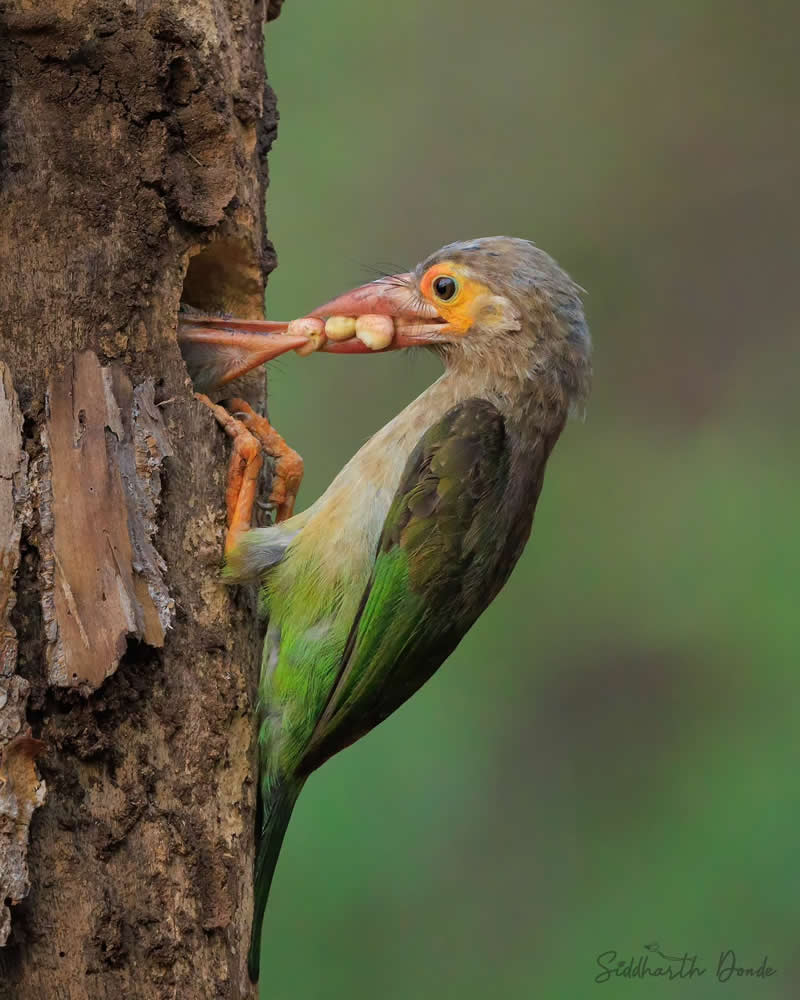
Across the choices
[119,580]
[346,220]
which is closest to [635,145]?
[346,220]

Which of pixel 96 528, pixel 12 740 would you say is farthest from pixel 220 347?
pixel 12 740

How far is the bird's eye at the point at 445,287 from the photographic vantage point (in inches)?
121

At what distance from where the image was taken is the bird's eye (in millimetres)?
3066

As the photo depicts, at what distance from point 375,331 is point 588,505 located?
2719 millimetres

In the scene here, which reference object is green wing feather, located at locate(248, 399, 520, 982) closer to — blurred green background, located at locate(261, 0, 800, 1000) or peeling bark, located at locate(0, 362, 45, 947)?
peeling bark, located at locate(0, 362, 45, 947)

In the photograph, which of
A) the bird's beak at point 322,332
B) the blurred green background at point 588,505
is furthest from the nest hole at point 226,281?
the blurred green background at point 588,505

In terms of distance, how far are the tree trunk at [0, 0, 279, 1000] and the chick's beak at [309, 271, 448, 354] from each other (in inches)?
20.6

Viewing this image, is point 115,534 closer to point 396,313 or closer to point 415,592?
point 415,592

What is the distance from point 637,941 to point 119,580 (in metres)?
3.20

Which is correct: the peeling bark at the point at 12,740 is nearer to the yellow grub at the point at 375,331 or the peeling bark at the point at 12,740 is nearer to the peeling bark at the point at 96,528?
the peeling bark at the point at 96,528

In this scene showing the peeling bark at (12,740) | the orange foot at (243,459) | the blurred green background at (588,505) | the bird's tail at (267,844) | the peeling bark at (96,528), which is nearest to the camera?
the peeling bark at (12,740)

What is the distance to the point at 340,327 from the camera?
10.1ft

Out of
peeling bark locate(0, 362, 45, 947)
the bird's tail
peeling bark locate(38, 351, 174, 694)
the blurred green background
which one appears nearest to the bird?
the bird's tail

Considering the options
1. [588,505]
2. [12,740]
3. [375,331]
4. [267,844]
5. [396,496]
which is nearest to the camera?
[12,740]
